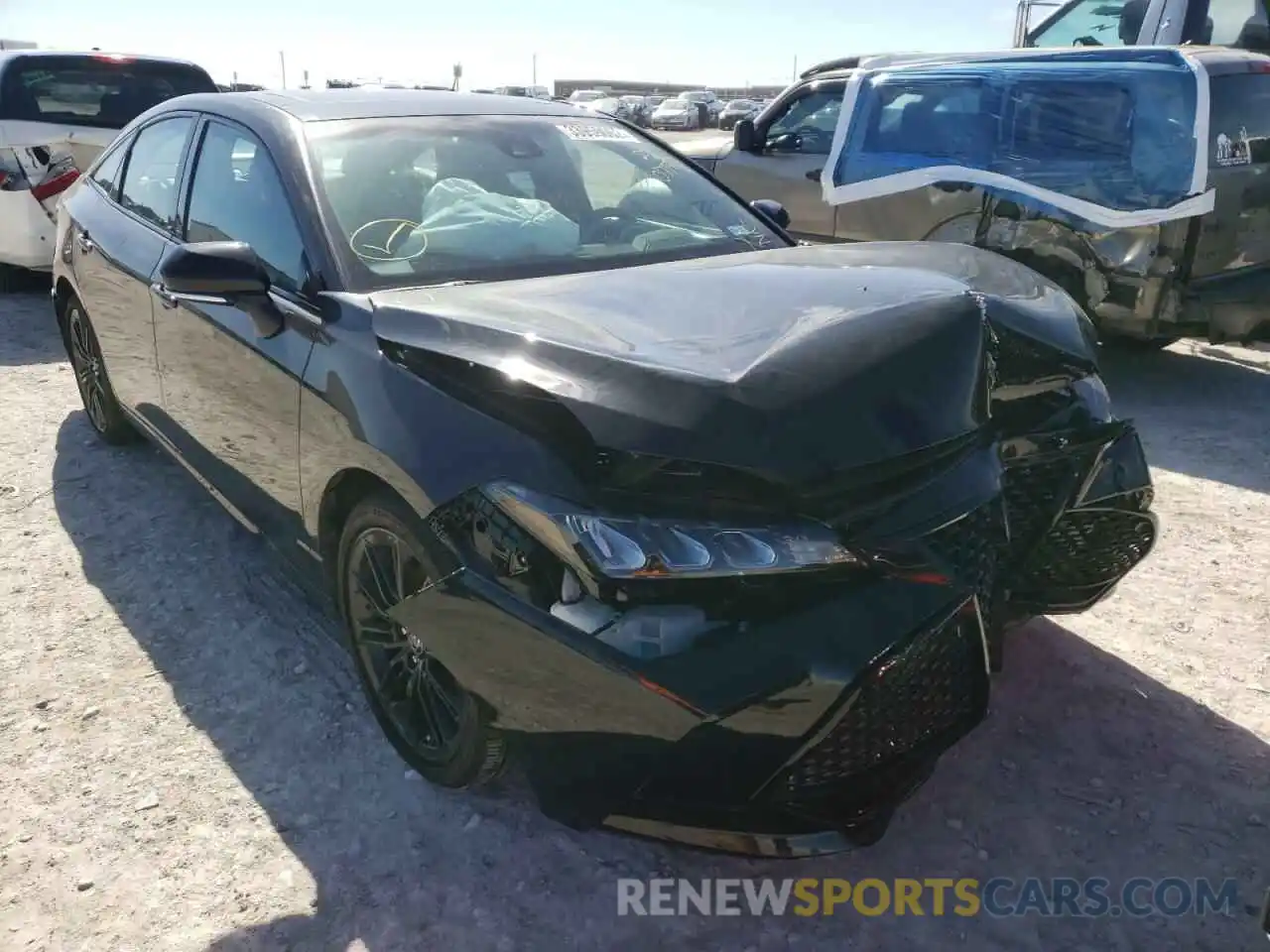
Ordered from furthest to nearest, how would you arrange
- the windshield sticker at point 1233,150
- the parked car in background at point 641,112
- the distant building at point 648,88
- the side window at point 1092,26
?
the distant building at point 648,88
the parked car in background at point 641,112
the side window at point 1092,26
the windshield sticker at point 1233,150

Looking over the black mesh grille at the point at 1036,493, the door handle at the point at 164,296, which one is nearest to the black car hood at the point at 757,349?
the black mesh grille at the point at 1036,493

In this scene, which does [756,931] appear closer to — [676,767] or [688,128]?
[676,767]

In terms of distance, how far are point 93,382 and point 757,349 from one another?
389cm

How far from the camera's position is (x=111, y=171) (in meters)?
4.51

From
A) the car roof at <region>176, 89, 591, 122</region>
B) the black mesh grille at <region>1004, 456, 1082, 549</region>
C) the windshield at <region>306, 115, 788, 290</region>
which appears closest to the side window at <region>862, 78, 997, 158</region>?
the windshield at <region>306, 115, 788, 290</region>

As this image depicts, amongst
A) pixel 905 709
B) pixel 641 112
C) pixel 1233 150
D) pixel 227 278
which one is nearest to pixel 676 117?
pixel 641 112

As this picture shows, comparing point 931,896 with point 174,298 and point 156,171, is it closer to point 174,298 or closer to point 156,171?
point 174,298

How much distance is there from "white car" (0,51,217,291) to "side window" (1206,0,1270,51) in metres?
7.79

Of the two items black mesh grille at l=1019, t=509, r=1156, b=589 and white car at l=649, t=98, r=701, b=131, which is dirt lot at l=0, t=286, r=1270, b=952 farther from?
white car at l=649, t=98, r=701, b=131

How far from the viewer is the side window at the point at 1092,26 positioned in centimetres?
773

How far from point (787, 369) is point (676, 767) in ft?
2.58

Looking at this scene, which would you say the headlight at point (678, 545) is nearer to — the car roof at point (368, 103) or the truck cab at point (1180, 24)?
the car roof at point (368, 103)

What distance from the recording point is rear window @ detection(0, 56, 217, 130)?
7.14 metres

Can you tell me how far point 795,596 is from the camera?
1866mm
